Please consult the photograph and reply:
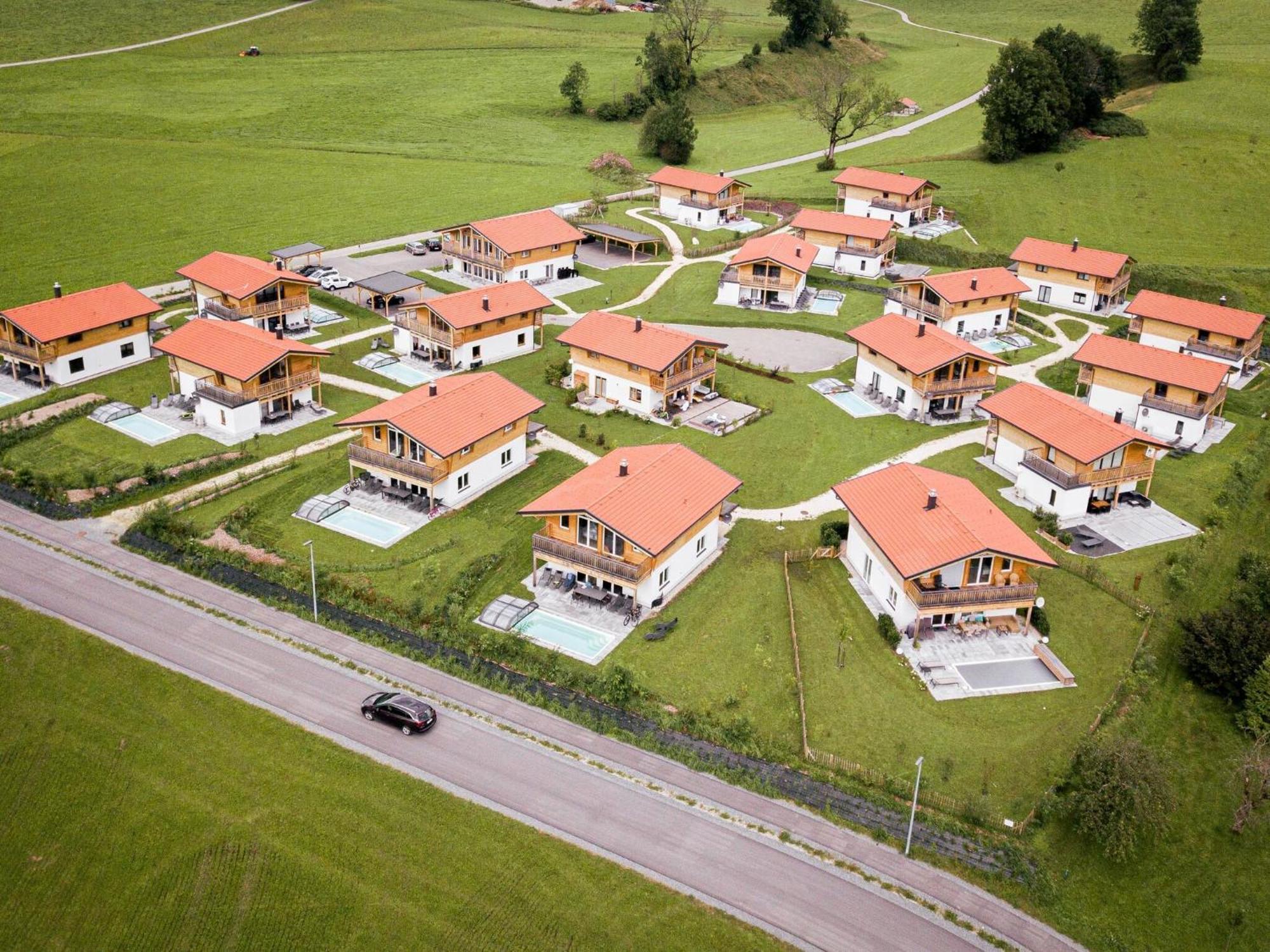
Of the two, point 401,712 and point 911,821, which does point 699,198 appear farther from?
point 911,821

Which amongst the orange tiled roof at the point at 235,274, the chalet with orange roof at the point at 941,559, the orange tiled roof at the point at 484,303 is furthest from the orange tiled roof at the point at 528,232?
the chalet with orange roof at the point at 941,559

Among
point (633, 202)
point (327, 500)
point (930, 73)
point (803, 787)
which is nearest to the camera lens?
point (803, 787)

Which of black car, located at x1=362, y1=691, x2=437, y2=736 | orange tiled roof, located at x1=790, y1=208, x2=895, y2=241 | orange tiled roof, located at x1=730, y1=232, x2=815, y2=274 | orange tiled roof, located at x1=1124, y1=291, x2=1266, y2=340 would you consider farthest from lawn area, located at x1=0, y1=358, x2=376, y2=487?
orange tiled roof, located at x1=1124, y1=291, x2=1266, y2=340

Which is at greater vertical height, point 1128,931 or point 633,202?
point 633,202

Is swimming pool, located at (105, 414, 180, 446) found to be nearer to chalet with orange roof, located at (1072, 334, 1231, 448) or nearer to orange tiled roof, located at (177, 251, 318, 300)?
orange tiled roof, located at (177, 251, 318, 300)

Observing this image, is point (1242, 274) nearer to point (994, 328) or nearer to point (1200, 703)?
point (994, 328)

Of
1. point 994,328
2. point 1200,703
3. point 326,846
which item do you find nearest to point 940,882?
point 1200,703

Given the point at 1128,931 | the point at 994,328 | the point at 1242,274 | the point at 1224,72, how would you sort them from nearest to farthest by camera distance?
the point at 1128,931 < the point at 994,328 < the point at 1242,274 < the point at 1224,72

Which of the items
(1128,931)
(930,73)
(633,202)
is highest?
(930,73)

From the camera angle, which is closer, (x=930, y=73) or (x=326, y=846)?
(x=326, y=846)
